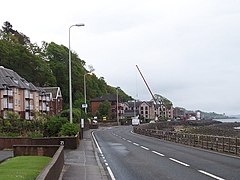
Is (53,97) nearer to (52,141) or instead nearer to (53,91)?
(53,91)

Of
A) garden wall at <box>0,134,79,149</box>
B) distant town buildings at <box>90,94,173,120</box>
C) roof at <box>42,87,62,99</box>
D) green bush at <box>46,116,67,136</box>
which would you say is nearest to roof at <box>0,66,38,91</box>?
roof at <box>42,87,62,99</box>

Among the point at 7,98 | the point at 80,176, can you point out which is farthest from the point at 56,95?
the point at 80,176

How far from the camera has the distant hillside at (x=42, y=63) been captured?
10844cm

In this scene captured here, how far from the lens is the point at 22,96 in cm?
9231

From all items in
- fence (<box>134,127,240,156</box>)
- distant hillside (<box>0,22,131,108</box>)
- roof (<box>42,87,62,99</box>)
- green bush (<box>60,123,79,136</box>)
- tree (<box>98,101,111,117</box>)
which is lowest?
fence (<box>134,127,240,156</box>)

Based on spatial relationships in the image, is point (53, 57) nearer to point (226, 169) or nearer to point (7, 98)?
point (7, 98)

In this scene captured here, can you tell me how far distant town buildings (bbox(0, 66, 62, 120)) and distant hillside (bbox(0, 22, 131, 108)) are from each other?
6805 mm

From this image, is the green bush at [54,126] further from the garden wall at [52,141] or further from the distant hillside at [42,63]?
the distant hillside at [42,63]

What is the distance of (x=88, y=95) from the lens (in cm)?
15188

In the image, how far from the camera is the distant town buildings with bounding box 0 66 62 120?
80.6 m

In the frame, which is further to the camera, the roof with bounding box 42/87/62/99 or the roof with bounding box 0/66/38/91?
the roof with bounding box 42/87/62/99

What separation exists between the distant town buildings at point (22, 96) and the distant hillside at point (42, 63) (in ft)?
22.3

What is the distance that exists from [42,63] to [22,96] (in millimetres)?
26591

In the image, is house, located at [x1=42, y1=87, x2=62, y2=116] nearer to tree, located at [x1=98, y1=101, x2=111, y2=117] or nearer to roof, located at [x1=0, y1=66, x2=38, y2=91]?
tree, located at [x1=98, y1=101, x2=111, y2=117]
